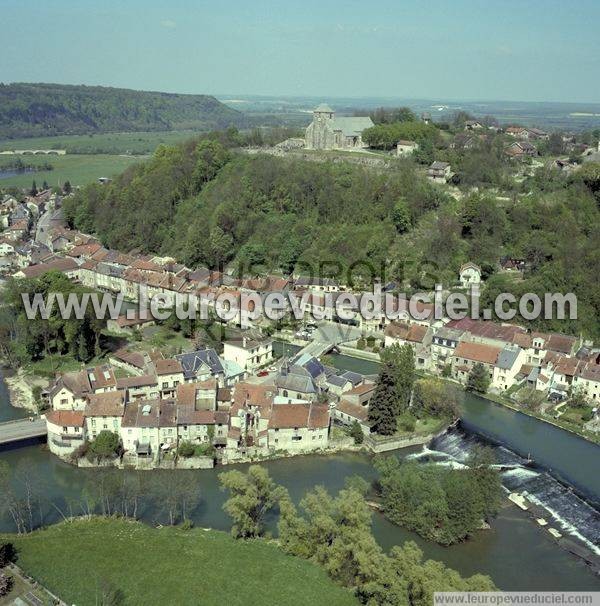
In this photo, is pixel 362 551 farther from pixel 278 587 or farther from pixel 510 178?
pixel 510 178

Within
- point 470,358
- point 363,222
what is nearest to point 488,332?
point 470,358

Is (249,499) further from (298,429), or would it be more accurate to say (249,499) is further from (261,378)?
(261,378)

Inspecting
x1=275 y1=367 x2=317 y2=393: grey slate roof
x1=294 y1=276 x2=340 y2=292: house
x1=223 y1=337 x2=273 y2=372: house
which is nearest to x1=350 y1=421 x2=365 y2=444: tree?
x1=275 y1=367 x2=317 y2=393: grey slate roof

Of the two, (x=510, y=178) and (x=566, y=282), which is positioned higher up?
(x=510, y=178)

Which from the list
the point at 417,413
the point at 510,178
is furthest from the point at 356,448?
the point at 510,178

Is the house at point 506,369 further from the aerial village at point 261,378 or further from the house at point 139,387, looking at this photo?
the house at point 139,387

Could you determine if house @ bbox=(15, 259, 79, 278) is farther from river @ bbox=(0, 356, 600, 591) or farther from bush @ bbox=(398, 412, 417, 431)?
bush @ bbox=(398, 412, 417, 431)
